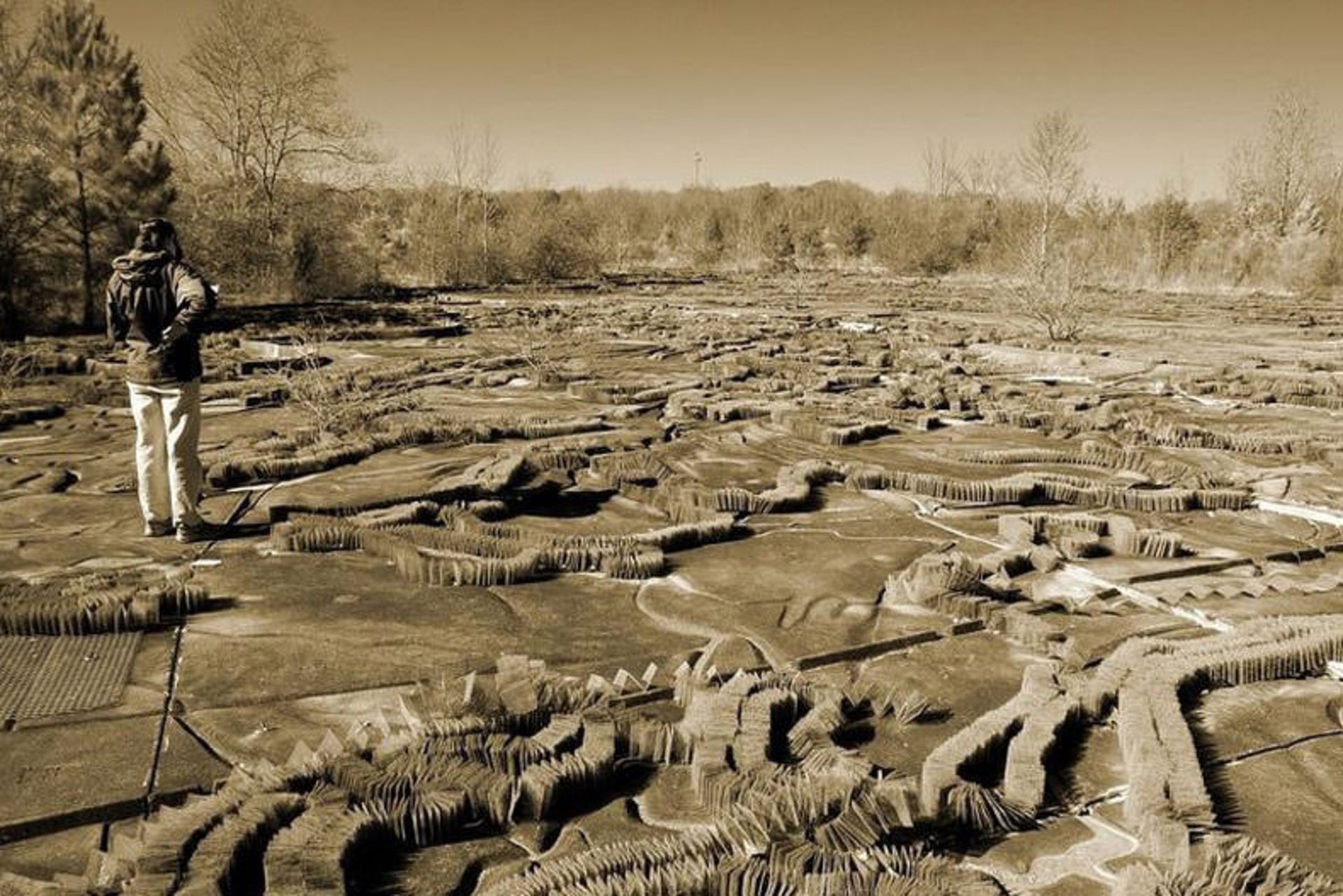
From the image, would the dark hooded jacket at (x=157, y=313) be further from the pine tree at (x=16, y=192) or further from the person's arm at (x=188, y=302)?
the pine tree at (x=16, y=192)

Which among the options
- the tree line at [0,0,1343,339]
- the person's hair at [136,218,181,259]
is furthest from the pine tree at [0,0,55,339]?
the person's hair at [136,218,181,259]

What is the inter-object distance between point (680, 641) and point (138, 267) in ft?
11.7

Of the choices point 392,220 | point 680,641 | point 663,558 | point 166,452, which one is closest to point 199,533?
point 166,452

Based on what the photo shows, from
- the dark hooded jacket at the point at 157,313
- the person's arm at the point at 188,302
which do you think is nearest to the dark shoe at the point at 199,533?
the dark hooded jacket at the point at 157,313

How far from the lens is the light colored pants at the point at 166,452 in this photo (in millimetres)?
5105

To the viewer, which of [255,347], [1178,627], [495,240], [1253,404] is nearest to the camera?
[1178,627]

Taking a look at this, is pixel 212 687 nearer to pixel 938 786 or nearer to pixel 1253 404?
pixel 938 786

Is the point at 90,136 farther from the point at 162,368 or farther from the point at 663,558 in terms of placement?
the point at 663,558

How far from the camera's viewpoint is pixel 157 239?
17.2ft

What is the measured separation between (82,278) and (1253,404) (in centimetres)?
2063

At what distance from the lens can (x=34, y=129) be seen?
19500mm

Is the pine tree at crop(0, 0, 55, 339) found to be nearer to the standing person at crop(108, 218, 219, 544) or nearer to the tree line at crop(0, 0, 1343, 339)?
the tree line at crop(0, 0, 1343, 339)

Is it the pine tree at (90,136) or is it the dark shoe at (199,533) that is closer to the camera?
the dark shoe at (199,533)


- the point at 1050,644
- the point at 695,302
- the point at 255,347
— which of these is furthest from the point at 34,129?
the point at 1050,644
